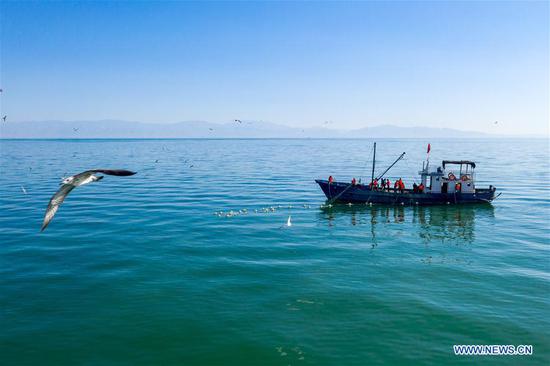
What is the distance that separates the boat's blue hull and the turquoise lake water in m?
6.03

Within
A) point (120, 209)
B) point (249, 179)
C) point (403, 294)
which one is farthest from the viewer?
point (249, 179)

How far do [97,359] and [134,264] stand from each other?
11500mm

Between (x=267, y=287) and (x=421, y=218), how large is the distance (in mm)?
28851

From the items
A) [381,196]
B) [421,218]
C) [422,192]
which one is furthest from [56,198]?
[422,192]

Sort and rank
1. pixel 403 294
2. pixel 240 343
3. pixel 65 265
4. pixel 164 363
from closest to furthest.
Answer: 1. pixel 164 363
2. pixel 240 343
3. pixel 403 294
4. pixel 65 265

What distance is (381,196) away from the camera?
5259 centimetres

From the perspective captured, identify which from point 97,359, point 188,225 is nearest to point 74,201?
point 188,225

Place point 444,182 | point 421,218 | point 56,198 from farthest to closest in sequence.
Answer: point 444,182, point 421,218, point 56,198

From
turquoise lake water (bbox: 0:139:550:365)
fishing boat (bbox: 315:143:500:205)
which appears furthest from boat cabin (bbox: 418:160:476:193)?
turquoise lake water (bbox: 0:139:550:365)

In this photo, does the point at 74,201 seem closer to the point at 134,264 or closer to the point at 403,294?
the point at 134,264

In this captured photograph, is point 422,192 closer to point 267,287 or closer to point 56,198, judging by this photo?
point 267,287

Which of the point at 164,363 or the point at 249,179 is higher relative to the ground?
the point at 249,179

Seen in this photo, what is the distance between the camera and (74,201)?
53000 millimetres

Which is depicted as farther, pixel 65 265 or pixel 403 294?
pixel 65 265
